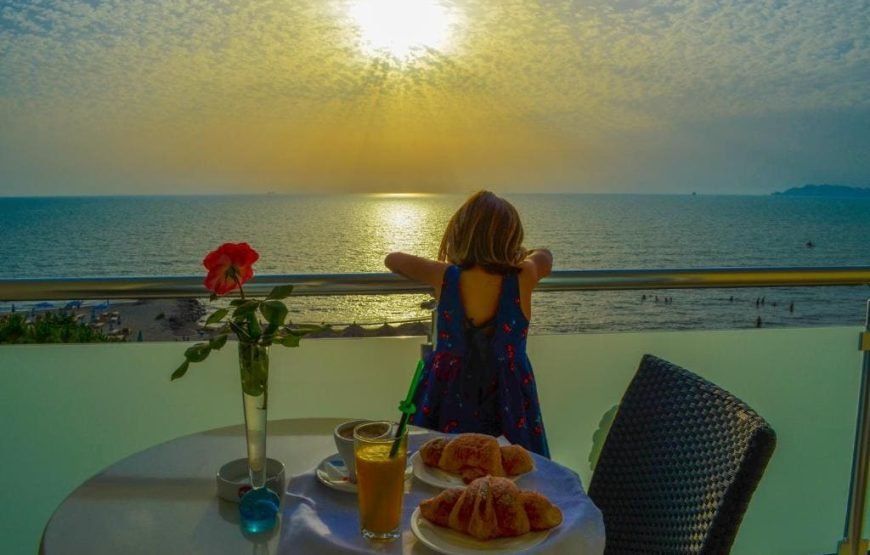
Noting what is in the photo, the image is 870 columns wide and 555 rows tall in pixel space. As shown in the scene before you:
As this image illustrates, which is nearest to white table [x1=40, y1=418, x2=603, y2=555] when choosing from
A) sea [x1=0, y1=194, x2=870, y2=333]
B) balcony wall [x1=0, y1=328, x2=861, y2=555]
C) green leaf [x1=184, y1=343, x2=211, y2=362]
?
green leaf [x1=184, y1=343, x2=211, y2=362]

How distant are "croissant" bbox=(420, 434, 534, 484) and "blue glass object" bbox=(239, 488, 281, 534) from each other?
0.28 m

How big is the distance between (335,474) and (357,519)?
5.5 inches

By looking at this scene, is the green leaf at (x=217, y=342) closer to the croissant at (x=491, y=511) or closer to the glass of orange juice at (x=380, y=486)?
the glass of orange juice at (x=380, y=486)

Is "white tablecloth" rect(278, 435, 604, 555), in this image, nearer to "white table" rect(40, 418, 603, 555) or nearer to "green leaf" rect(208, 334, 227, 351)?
"white table" rect(40, 418, 603, 555)

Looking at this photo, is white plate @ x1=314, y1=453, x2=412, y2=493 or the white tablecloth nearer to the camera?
the white tablecloth

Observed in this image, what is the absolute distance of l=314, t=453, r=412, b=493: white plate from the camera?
1181 millimetres

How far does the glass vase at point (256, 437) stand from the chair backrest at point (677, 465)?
0.68 m

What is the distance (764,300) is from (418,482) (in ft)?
136

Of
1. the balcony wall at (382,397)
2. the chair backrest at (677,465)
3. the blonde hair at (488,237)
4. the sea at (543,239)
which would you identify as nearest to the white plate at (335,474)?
the chair backrest at (677,465)

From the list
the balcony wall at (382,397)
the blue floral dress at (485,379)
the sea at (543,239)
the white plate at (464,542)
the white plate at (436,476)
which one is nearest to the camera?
the white plate at (464,542)

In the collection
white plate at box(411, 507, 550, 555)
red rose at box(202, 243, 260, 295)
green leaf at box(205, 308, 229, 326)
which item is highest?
red rose at box(202, 243, 260, 295)

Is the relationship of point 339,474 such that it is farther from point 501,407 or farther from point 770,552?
point 770,552

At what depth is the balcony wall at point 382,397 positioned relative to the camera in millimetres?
2100

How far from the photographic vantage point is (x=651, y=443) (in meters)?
1.45
